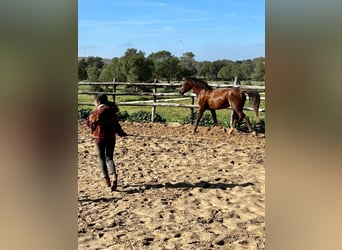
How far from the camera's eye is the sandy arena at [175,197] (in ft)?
5.16

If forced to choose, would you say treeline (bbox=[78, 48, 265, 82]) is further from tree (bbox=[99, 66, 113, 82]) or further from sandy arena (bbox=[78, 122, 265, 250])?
sandy arena (bbox=[78, 122, 265, 250])

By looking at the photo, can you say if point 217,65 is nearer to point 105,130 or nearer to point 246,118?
point 105,130

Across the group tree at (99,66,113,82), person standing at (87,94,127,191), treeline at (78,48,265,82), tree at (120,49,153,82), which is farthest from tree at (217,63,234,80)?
tree at (99,66,113,82)

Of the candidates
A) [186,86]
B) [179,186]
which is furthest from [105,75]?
[186,86]

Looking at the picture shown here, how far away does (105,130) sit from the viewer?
201cm

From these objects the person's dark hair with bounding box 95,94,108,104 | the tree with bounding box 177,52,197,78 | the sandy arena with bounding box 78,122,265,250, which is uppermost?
the tree with bounding box 177,52,197,78

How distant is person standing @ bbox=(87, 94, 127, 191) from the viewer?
191cm

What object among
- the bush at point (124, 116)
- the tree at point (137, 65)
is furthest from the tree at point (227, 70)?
the bush at point (124, 116)

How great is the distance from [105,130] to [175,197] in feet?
1.64

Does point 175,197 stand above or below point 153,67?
below

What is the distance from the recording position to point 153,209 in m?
1.91

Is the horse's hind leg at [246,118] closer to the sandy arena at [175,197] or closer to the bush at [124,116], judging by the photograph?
the sandy arena at [175,197]
